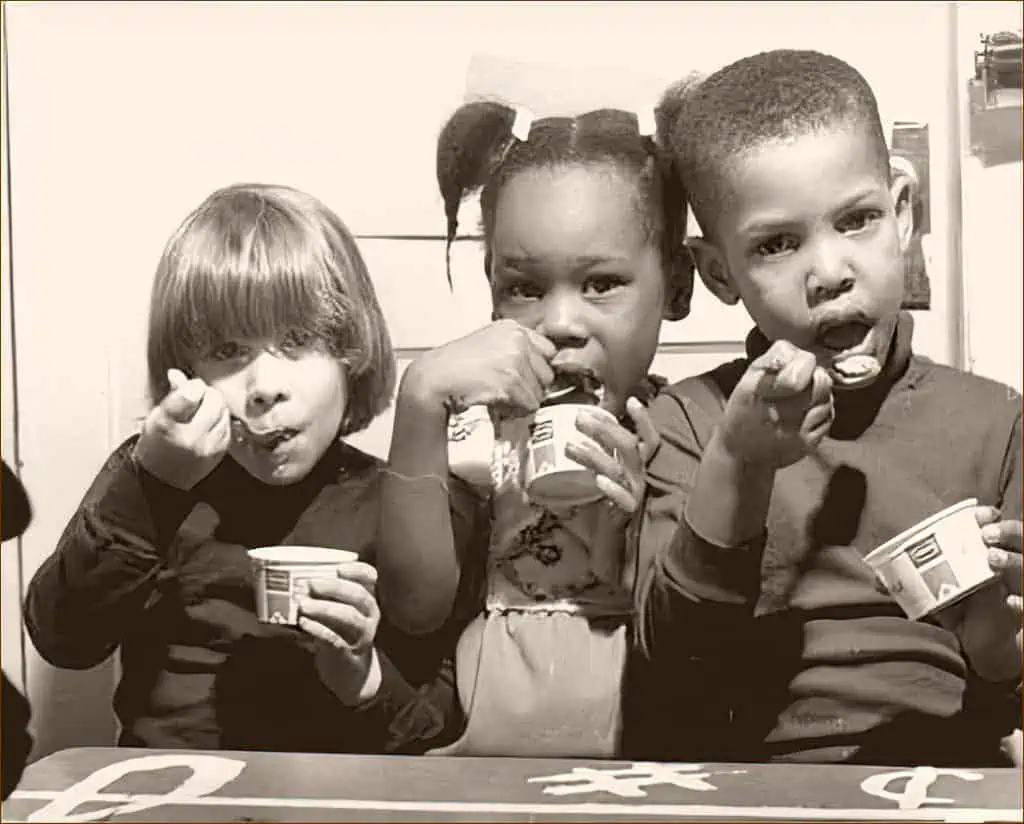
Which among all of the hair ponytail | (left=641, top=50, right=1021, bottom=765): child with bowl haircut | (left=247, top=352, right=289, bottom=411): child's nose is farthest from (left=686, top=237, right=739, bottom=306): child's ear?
(left=247, top=352, right=289, bottom=411): child's nose

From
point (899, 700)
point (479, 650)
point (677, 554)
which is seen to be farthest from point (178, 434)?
point (899, 700)

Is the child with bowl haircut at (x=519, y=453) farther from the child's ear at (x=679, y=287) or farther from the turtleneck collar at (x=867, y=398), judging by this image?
the turtleneck collar at (x=867, y=398)

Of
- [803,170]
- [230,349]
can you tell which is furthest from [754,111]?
[230,349]

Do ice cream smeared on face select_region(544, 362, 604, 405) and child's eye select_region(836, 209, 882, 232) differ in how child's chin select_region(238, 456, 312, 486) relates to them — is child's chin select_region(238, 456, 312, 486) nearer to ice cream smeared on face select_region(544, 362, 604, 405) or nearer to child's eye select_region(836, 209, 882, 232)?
ice cream smeared on face select_region(544, 362, 604, 405)

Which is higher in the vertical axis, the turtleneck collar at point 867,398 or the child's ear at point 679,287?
the child's ear at point 679,287

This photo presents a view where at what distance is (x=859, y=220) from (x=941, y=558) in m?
0.37

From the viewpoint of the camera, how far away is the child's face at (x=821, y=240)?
148cm

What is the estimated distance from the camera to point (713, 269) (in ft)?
5.04

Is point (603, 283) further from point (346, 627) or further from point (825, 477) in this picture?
point (346, 627)

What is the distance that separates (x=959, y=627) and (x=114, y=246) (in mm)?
Result: 1020

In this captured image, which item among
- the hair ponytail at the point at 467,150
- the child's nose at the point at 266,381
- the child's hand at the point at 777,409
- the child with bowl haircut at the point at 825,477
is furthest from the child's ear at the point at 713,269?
the child's nose at the point at 266,381

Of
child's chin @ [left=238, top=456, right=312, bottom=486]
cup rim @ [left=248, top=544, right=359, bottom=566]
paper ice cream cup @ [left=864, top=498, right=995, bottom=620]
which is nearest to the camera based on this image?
paper ice cream cup @ [left=864, top=498, right=995, bottom=620]

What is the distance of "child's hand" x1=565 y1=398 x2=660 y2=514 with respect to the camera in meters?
1.47

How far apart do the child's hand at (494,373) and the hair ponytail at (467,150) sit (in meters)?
0.09
